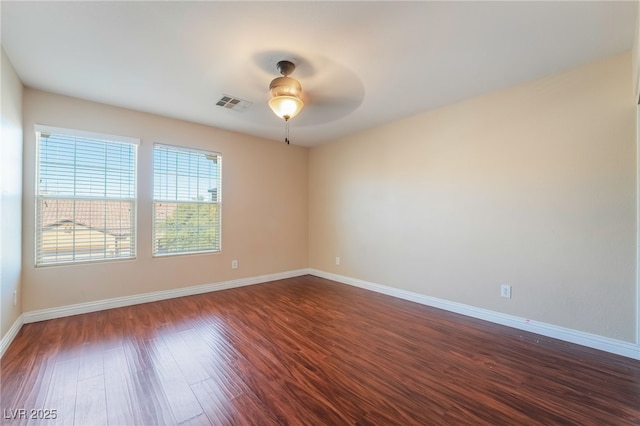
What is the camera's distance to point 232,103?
3271 millimetres

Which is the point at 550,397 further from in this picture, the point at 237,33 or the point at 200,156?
the point at 200,156

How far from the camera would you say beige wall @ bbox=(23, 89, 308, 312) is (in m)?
2.98

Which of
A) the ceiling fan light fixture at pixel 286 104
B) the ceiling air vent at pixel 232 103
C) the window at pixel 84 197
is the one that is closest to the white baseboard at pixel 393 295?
the window at pixel 84 197

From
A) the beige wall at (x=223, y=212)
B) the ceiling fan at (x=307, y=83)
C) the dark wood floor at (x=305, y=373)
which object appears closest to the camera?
the dark wood floor at (x=305, y=373)

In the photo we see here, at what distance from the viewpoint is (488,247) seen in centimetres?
304

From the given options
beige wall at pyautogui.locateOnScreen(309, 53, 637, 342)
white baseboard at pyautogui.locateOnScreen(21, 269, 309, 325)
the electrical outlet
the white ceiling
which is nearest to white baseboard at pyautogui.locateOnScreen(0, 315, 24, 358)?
white baseboard at pyautogui.locateOnScreen(21, 269, 309, 325)

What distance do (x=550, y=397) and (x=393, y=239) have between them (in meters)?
2.40

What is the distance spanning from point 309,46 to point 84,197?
10.3 ft

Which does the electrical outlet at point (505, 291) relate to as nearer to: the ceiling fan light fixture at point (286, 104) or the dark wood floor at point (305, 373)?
the dark wood floor at point (305, 373)

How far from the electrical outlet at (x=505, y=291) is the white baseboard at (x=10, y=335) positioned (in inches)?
184

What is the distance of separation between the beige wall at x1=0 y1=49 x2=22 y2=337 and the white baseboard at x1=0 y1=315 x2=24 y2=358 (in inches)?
1.7

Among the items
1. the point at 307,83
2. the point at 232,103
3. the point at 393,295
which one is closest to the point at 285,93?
the point at 307,83

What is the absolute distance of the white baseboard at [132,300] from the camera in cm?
296

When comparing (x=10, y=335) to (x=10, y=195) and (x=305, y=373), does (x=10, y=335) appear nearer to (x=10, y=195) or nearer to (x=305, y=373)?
(x=10, y=195)
